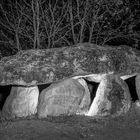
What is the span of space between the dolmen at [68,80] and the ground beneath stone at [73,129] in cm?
57

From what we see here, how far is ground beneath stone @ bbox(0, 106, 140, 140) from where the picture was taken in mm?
7043

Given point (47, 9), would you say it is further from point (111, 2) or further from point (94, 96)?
point (94, 96)

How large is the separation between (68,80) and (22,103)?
1565 mm

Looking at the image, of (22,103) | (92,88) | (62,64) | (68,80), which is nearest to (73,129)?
(68,80)

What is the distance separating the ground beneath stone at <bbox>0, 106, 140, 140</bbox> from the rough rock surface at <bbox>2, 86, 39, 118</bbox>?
95 cm

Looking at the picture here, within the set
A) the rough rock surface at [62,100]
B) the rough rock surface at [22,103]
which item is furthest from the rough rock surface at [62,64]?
the rough rock surface at [22,103]

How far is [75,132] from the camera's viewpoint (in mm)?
7395

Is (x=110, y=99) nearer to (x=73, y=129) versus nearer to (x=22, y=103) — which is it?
(x=73, y=129)

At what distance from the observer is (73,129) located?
7617 millimetres

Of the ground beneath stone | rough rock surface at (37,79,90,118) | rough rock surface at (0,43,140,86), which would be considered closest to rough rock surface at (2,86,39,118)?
rough rock surface at (37,79,90,118)

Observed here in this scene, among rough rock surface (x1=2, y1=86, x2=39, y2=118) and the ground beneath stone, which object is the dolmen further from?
the ground beneath stone

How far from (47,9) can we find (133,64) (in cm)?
653

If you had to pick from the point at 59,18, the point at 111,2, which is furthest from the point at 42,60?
the point at 111,2

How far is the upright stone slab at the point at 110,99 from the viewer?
9.39 metres
